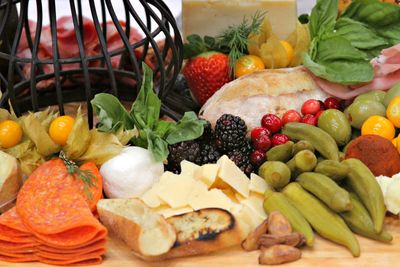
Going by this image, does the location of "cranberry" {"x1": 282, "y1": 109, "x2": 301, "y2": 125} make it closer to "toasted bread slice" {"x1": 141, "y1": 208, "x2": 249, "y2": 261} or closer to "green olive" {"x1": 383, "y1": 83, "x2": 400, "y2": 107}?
"green olive" {"x1": 383, "y1": 83, "x2": 400, "y2": 107}

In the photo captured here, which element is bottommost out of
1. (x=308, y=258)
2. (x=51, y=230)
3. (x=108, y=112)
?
(x=308, y=258)

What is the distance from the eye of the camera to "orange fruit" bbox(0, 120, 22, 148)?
1.65m

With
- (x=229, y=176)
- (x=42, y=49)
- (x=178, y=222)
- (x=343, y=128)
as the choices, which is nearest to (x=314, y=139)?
(x=343, y=128)

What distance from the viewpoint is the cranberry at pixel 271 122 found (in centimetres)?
178

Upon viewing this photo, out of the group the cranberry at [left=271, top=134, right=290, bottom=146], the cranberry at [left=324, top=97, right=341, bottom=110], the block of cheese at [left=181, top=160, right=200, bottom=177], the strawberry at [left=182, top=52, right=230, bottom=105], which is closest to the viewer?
the block of cheese at [left=181, top=160, right=200, bottom=177]

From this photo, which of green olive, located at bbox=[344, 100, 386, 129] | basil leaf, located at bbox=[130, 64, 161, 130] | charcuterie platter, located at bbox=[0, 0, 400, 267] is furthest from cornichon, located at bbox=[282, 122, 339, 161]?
basil leaf, located at bbox=[130, 64, 161, 130]

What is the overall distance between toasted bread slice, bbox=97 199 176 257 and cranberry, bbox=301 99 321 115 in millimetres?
539

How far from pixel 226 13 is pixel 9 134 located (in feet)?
2.31

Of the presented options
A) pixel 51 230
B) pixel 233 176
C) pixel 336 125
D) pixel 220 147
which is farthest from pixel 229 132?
pixel 51 230

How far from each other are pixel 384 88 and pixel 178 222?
0.71 m

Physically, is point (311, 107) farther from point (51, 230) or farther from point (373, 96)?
point (51, 230)

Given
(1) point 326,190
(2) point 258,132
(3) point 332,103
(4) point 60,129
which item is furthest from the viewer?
(3) point 332,103

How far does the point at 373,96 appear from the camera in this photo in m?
1.82

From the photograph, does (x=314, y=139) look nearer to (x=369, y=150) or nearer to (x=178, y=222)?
(x=369, y=150)
